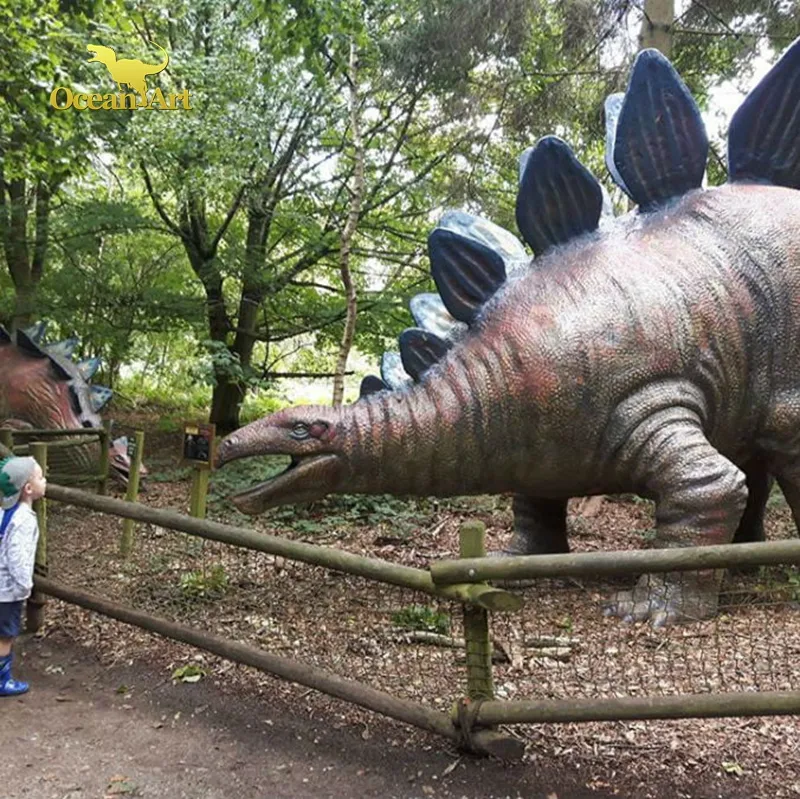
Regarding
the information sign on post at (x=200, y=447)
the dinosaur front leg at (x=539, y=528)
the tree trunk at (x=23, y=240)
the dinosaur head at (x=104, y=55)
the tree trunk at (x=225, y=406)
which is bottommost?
the dinosaur front leg at (x=539, y=528)

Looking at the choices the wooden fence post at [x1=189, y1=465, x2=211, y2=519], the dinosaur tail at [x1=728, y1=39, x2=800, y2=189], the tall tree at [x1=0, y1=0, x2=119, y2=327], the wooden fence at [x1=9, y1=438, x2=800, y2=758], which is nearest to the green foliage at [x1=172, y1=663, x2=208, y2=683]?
the wooden fence at [x1=9, y1=438, x2=800, y2=758]

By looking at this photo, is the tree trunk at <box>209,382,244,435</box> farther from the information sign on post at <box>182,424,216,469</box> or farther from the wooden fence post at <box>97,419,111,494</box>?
the information sign on post at <box>182,424,216,469</box>

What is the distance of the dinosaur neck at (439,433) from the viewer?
363 centimetres

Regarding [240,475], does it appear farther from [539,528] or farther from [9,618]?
[9,618]

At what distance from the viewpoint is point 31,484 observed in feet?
11.5

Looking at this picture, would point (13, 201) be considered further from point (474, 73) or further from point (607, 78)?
point (607, 78)

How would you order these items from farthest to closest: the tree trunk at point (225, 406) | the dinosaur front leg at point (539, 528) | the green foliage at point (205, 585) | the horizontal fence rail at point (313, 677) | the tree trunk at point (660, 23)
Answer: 1. the tree trunk at point (225, 406)
2. the tree trunk at point (660, 23)
3. the dinosaur front leg at point (539, 528)
4. the green foliage at point (205, 585)
5. the horizontal fence rail at point (313, 677)

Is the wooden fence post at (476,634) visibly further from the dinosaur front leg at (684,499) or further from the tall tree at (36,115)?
the tall tree at (36,115)

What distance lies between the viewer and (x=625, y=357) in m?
3.55

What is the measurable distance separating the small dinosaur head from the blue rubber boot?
1203mm

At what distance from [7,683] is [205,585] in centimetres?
113

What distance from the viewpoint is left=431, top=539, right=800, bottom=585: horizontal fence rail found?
7.70 feet

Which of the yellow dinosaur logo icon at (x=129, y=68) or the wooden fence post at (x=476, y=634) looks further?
the yellow dinosaur logo icon at (x=129, y=68)

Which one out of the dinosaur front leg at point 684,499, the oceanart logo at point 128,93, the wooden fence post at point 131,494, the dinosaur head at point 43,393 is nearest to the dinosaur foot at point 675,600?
the dinosaur front leg at point 684,499
